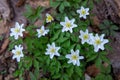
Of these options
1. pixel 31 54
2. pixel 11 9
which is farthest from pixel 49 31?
pixel 11 9

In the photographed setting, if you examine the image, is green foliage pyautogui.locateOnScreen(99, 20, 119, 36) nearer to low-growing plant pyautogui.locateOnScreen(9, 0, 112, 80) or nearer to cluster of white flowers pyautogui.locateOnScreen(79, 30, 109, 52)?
low-growing plant pyautogui.locateOnScreen(9, 0, 112, 80)

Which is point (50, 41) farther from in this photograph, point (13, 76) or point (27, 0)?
point (27, 0)

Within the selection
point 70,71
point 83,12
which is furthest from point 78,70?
point 83,12

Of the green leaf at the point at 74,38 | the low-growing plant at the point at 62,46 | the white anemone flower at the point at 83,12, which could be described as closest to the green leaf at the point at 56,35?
the low-growing plant at the point at 62,46

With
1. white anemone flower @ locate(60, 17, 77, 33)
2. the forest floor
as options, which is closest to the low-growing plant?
white anemone flower @ locate(60, 17, 77, 33)

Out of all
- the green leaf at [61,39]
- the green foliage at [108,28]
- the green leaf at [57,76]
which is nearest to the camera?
the green leaf at [61,39]

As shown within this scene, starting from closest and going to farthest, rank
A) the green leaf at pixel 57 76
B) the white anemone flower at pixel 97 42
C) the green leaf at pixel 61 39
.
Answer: the white anemone flower at pixel 97 42, the green leaf at pixel 61 39, the green leaf at pixel 57 76

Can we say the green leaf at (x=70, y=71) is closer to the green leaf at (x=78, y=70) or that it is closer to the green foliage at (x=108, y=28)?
the green leaf at (x=78, y=70)

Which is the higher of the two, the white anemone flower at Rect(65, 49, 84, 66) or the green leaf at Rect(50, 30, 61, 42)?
the green leaf at Rect(50, 30, 61, 42)
